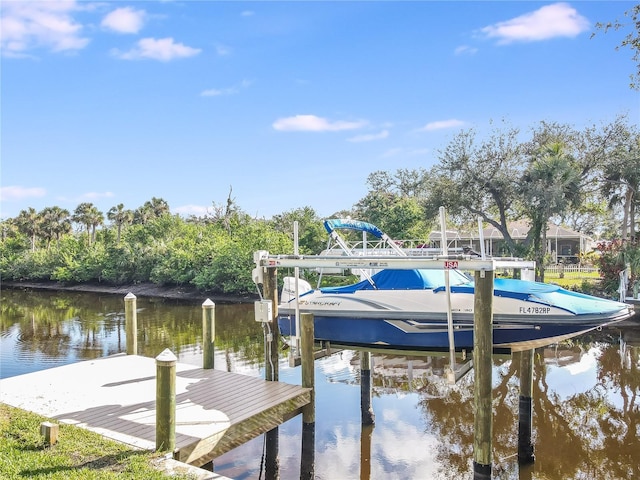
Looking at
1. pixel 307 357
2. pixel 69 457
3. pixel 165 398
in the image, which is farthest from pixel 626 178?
pixel 69 457

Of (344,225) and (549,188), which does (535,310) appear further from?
(549,188)

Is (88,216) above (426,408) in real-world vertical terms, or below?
above

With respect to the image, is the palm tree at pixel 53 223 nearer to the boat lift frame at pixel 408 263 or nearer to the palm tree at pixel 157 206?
the palm tree at pixel 157 206

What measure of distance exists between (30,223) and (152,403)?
5849 centimetres

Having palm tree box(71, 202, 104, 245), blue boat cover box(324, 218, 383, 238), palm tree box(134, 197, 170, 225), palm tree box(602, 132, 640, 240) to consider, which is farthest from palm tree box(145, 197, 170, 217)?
blue boat cover box(324, 218, 383, 238)

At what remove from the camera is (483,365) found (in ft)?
20.1

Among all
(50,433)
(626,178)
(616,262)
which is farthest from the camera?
(626,178)

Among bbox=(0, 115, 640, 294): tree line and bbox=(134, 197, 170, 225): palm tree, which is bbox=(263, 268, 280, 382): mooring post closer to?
bbox=(0, 115, 640, 294): tree line

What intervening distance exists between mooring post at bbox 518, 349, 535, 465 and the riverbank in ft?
68.5

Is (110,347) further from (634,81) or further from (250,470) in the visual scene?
(634,81)

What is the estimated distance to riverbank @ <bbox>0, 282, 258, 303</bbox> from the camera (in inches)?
1160

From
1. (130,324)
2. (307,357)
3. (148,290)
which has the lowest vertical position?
(148,290)

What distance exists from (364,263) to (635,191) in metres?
23.8

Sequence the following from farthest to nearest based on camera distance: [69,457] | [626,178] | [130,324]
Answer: [626,178] < [130,324] < [69,457]
